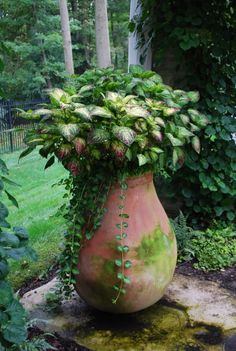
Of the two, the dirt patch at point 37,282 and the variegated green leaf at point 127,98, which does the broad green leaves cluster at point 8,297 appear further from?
the dirt patch at point 37,282

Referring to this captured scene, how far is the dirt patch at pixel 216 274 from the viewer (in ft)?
9.48

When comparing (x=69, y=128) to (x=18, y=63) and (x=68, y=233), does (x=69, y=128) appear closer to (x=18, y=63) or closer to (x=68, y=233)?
(x=68, y=233)

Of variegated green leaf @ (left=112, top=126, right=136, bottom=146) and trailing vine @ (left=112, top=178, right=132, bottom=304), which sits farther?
trailing vine @ (left=112, top=178, right=132, bottom=304)

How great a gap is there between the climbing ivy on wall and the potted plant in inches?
41.6

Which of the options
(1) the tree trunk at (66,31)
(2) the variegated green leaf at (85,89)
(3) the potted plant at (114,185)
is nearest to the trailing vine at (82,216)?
(3) the potted plant at (114,185)

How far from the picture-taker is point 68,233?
7.41 feet

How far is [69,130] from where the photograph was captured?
6.51 feet

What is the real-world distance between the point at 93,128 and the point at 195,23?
1680mm

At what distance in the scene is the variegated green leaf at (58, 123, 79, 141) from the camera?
196 cm

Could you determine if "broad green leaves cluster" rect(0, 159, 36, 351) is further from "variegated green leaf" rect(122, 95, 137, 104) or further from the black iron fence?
the black iron fence

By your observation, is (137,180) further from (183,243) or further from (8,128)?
(8,128)

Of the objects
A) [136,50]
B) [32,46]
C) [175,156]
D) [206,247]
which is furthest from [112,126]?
[32,46]

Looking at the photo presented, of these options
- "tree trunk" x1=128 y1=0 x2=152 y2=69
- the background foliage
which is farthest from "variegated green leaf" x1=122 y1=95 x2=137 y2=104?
the background foliage

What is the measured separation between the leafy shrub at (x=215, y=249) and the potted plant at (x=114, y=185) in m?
0.80
